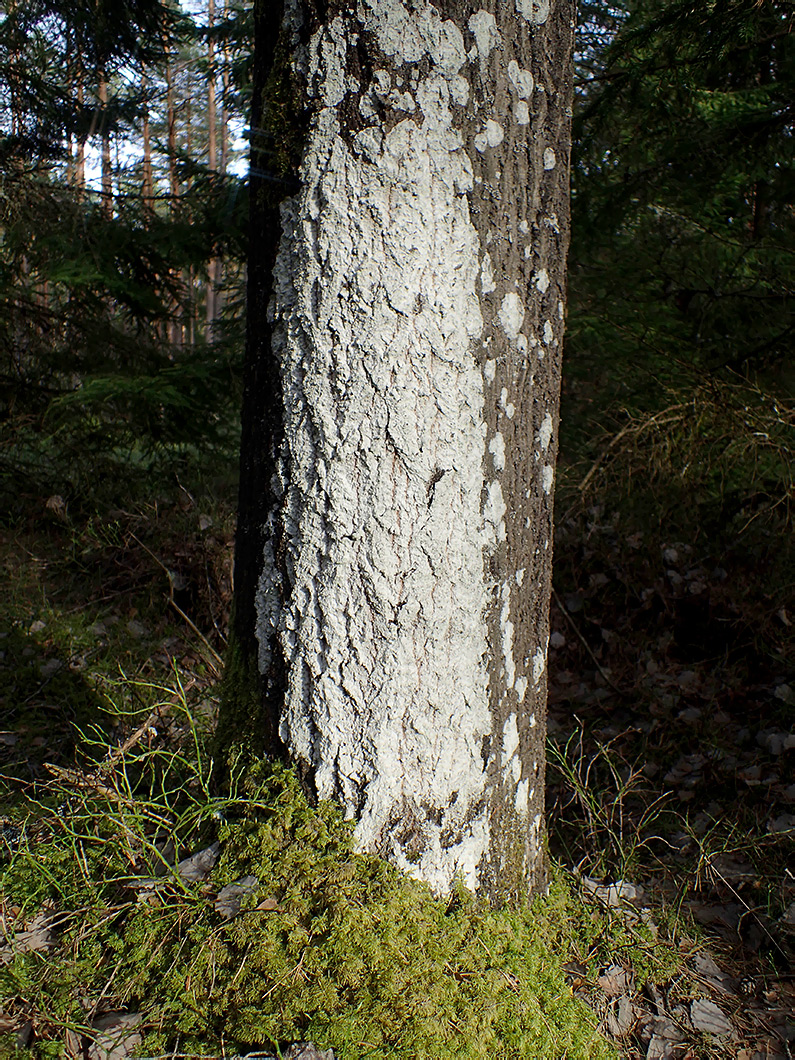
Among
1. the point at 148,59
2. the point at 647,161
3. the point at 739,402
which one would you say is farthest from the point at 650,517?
the point at 148,59

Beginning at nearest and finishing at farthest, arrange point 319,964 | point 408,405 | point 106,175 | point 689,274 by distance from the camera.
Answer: point 319,964
point 408,405
point 689,274
point 106,175

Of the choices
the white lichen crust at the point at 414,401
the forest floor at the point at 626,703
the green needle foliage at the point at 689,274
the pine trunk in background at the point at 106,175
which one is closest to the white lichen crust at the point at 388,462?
the white lichen crust at the point at 414,401

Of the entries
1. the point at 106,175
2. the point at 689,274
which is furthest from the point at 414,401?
the point at 106,175

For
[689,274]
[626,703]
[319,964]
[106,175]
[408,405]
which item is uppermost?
[106,175]

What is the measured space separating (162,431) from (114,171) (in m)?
1.96

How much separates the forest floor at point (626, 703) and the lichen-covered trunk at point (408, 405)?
1.95 feet

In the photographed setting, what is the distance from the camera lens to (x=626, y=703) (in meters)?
3.85

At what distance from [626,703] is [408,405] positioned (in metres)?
2.97

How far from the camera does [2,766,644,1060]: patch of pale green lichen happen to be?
1.32 metres

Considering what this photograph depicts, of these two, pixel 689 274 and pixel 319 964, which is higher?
pixel 689 274

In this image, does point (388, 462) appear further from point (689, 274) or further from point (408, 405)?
point (689, 274)

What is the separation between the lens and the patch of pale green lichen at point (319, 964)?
4.33 feet

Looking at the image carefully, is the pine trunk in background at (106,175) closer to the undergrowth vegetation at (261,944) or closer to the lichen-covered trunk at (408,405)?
the lichen-covered trunk at (408,405)


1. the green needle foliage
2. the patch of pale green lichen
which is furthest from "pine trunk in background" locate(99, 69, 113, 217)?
the patch of pale green lichen
